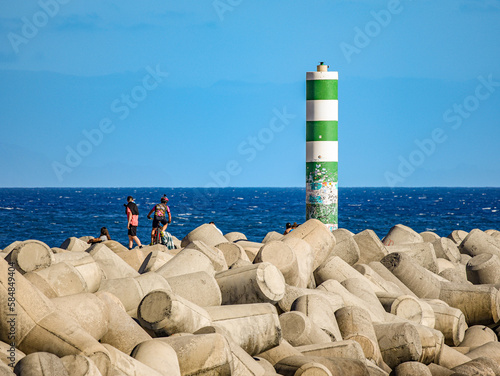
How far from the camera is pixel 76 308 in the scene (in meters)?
5.78

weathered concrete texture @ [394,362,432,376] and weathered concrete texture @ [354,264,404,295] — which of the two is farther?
weathered concrete texture @ [354,264,404,295]

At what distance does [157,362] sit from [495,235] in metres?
12.1

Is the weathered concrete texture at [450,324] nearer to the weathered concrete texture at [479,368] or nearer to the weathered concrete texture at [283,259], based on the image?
the weathered concrete texture at [479,368]

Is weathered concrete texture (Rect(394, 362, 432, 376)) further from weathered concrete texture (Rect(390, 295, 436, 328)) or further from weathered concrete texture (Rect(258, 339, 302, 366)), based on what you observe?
weathered concrete texture (Rect(390, 295, 436, 328))

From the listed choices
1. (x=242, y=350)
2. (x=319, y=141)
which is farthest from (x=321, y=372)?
(x=319, y=141)

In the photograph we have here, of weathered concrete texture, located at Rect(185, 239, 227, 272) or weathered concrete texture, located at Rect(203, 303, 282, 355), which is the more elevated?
weathered concrete texture, located at Rect(185, 239, 227, 272)

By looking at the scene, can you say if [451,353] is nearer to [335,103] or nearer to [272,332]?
[272,332]

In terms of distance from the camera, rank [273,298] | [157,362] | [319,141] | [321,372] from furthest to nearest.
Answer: [319,141] < [273,298] < [321,372] < [157,362]

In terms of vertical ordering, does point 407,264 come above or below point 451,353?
above

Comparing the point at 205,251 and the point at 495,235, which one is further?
the point at 495,235

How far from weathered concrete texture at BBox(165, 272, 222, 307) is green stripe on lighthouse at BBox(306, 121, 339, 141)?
5962 millimetres

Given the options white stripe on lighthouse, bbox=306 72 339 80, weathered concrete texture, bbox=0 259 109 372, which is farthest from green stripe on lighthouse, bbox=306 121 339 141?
weathered concrete texture, bbox=0 259 109 372

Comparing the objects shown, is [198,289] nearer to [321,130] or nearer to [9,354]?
[9,354]

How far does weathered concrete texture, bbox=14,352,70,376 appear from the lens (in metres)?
4.23
